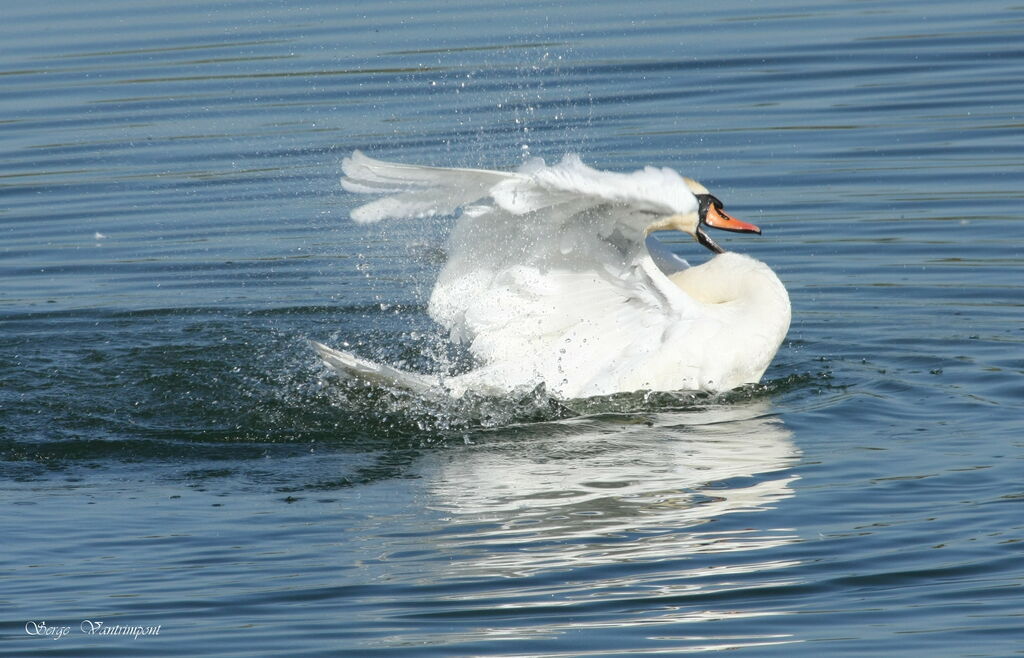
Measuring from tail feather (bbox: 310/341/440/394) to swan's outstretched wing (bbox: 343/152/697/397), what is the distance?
0.21 m

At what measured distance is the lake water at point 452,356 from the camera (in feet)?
20.1

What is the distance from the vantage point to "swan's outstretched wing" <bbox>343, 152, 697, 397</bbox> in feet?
26.8

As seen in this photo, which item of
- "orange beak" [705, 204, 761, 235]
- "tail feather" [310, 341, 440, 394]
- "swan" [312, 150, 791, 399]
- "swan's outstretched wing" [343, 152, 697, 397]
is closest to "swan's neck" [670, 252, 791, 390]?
"swan" [312, 150, 791, 399]

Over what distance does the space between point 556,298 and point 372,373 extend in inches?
42.6

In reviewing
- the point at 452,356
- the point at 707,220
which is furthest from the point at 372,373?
the point at 707,220

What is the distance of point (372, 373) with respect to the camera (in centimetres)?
833

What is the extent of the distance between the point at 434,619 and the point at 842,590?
4.81ft

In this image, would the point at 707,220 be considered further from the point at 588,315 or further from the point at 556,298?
the point at 556,298

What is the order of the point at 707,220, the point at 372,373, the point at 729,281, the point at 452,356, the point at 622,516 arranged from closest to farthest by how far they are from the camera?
the point at 622,516, the point at 372,373, the point at 729,281, the point at 707,220, the point at 452,356

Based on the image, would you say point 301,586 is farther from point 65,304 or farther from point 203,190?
point 203,190

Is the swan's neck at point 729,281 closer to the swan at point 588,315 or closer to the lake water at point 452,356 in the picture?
the swan at point 588,315

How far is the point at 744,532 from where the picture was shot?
6.71m

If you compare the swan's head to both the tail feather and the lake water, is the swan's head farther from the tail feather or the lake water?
the tail feather

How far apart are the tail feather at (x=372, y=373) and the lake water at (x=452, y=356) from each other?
0.50ft
